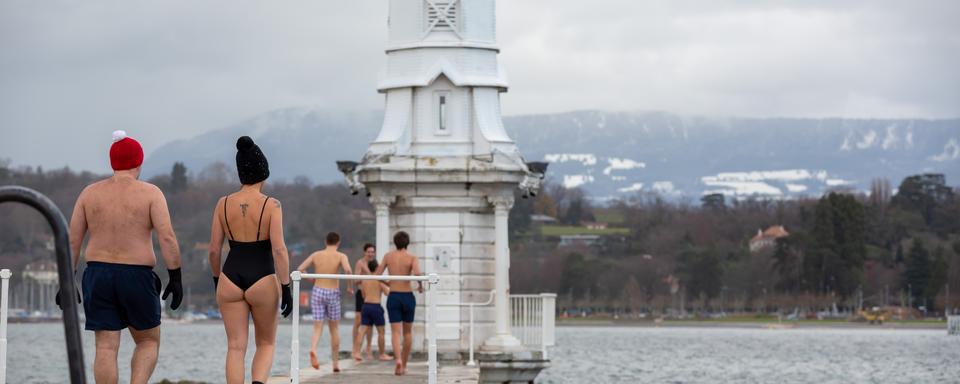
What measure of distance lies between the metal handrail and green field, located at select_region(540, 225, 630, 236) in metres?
169

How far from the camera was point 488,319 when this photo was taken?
28.0 metres

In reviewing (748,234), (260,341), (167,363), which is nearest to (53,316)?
(748,234)

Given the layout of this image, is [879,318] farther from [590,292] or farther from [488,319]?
[488,319]

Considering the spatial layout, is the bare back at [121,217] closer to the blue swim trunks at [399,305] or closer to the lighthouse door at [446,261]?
the blue swim trunks at [399,305]

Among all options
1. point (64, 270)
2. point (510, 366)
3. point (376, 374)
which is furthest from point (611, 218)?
point (64, 270)

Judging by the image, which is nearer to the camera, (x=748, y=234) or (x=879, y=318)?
(x=879, y=318)

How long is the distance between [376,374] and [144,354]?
8456 mm

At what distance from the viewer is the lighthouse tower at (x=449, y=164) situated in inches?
1090

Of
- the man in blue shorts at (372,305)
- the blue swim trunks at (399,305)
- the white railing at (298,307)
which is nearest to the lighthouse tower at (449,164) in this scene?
the man in blue shorts at (372,305)

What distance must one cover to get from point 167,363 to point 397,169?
5426 centimetres

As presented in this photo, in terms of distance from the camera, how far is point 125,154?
1150 cm

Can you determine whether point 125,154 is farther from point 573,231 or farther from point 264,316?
point 573,231

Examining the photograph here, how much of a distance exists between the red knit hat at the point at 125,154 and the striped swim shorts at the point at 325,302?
8.27 metres

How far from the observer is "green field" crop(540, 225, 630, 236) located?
178250 mm
